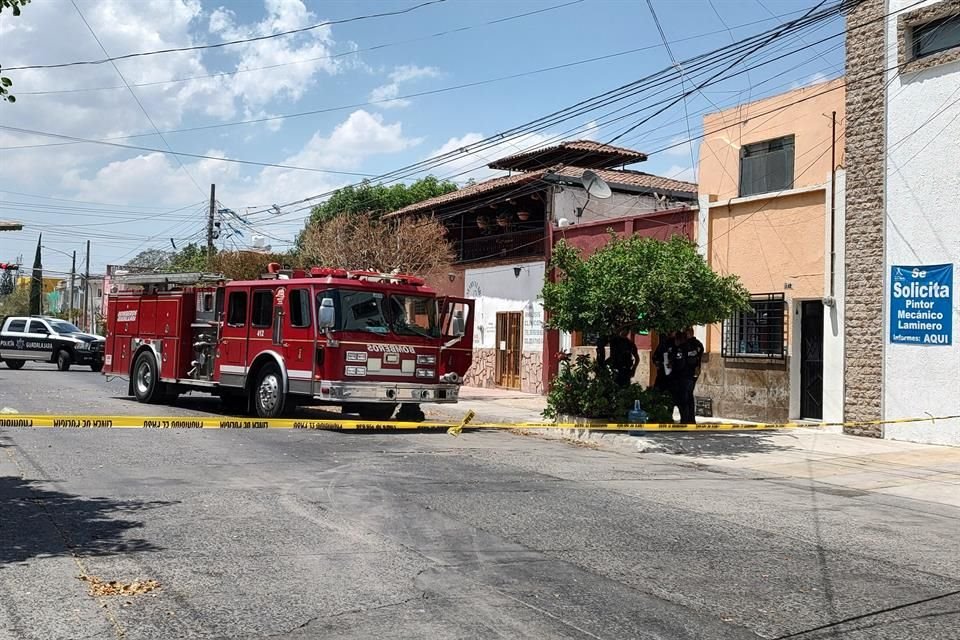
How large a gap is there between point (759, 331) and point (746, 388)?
3.85 feet

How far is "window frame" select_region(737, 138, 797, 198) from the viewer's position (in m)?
17.7

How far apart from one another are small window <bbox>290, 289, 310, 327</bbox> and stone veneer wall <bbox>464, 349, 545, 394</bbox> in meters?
11.2

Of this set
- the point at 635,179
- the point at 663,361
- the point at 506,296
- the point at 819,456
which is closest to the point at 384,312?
the point at 663,361

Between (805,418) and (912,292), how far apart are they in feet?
11.2

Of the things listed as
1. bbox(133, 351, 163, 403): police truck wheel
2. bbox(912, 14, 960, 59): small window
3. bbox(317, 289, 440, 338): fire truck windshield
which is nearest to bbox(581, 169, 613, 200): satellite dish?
bbox(317, 289, 440, 338): fire truck windshield

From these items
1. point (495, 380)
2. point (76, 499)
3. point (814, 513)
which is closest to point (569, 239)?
point (495, 380)

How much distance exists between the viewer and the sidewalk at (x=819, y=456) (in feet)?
36.1

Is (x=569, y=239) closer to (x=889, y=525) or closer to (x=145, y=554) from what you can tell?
(x=889, y=525)

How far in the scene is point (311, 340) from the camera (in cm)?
1443

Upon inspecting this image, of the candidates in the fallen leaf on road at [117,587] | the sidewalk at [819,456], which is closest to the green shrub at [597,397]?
the sidewalk at [819,456]

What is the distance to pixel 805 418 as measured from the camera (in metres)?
17.3

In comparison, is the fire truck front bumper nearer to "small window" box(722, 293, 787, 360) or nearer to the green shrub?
the green shrub

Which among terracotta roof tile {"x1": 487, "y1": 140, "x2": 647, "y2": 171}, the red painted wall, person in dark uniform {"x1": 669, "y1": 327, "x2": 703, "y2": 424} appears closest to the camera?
person in dark uniform {"x1": 669, "y1": 327, "x2": 703, "y2": 424}

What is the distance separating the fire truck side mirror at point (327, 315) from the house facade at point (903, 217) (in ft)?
29.9
